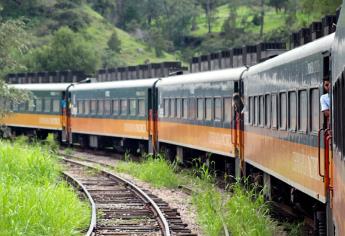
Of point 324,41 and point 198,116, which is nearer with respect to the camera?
point 324,41

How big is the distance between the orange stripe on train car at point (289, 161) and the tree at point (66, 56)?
77.0m

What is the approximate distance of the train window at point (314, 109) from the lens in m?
10.6

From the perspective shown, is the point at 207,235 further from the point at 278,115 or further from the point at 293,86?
the point at 293,86

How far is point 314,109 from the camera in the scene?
426 inches

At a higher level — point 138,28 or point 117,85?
point 138,28

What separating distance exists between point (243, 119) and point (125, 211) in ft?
12.4

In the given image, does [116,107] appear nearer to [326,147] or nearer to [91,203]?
[91,203]

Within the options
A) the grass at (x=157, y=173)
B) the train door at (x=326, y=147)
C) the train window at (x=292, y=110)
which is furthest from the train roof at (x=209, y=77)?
the train door at (x=326, y=147)

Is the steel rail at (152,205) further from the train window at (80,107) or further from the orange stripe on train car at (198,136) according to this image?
the train window at (80,107)

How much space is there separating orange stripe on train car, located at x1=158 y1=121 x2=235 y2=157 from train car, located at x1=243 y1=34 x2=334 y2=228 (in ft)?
9.93

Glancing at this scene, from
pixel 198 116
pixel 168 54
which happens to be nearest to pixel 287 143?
pixel 198 116

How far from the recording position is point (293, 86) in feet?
40.7

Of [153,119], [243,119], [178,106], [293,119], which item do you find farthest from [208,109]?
[293,119]

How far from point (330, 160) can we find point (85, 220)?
6.47m
